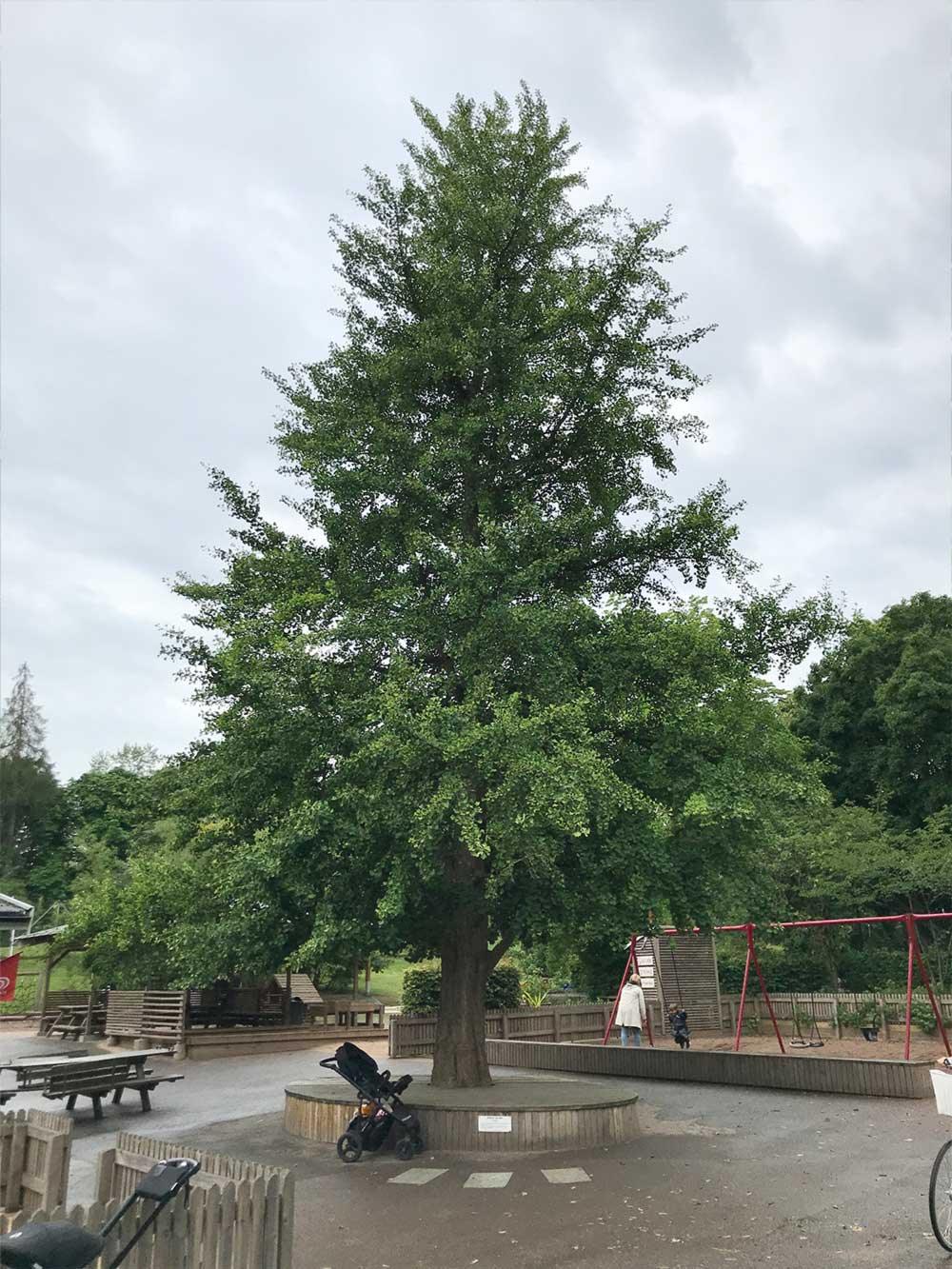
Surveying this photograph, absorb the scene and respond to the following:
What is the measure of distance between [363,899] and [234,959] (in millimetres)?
2063

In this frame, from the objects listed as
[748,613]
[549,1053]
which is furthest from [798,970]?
[748,613]

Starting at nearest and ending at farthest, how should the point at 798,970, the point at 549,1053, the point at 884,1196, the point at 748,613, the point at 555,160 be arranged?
the point at 884,1196 < the point at 748,613 < the point at 555,160 < the point at 549,1053 < the point at 798,970

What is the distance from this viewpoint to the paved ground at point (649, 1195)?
Result: 306 inches

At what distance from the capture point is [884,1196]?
927 centimetres

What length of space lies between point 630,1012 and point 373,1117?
477 inches

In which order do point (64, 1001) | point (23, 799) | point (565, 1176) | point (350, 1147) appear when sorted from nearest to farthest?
point (565, 1176) < point (350, 1147) < point (64, 1001) < point (23, 799)

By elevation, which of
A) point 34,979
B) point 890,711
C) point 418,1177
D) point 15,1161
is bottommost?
point 34,979

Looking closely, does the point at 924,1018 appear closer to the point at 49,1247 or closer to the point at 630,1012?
the point at 630,1012

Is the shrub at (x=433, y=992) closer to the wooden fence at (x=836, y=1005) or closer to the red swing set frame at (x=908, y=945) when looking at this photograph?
the red swing set frame at (x=908, y=945)

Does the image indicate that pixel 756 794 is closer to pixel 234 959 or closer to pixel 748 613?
pixel 748 613

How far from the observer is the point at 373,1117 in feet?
38.1

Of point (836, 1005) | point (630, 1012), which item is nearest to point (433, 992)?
point (630, 1012)

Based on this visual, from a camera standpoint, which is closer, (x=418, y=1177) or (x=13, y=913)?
(x=418, y=1177)

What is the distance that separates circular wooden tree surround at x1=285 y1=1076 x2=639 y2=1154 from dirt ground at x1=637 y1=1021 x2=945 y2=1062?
911 centimetres
